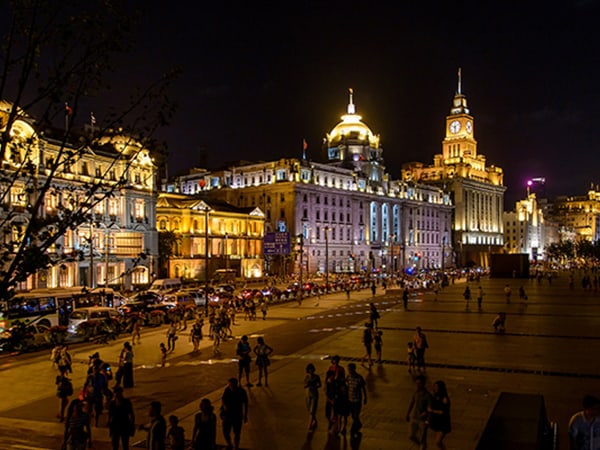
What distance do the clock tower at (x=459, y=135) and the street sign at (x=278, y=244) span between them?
125 m

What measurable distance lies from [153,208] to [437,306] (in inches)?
1494

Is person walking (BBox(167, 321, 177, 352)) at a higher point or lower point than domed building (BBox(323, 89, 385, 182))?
lower

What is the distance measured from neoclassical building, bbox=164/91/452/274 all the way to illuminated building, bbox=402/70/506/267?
1510cm

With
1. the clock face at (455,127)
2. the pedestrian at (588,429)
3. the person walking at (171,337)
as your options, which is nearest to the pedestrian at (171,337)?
the person walking at (171,337)

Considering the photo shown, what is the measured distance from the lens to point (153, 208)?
→ 69938 mm

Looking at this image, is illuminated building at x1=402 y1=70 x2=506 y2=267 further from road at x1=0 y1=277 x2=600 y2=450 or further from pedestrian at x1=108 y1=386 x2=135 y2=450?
pedestrian at x1=108 y1=386 x2=135 y2=450

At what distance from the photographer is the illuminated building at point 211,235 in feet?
264

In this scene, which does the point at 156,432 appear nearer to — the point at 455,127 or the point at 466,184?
the point at 466,184

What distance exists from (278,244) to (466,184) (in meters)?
118

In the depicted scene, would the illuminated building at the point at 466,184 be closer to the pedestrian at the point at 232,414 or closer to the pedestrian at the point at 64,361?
the pedestrian at the point at 64,361

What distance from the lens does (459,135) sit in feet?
601

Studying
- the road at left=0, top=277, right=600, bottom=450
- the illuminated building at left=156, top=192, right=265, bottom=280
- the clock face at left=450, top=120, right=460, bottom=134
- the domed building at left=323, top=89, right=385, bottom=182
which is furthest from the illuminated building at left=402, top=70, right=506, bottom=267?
the road at left=0, top=277, right=600, bottom=450

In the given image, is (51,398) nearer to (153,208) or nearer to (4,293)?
(4,293)

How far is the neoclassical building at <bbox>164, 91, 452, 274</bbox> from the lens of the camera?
344ft
